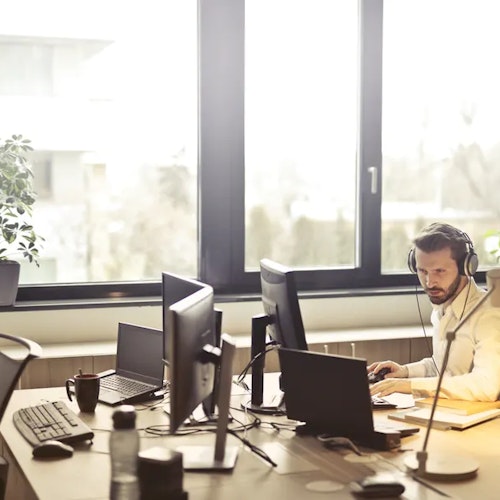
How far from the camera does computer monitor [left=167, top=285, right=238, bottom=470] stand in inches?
83.4

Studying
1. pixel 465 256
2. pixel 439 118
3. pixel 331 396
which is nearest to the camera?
pixel 331 396

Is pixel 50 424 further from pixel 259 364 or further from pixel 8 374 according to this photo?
pixel 259 364

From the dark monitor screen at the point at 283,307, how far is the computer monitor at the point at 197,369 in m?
0.30

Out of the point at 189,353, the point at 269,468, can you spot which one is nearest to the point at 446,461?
the point at 269,468

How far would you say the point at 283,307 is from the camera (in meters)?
2.72

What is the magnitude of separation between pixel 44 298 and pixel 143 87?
3.38 ft

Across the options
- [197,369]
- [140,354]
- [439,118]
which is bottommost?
[140,354]

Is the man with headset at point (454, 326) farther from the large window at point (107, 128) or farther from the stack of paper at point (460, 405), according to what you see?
the large window at point (107, 128)

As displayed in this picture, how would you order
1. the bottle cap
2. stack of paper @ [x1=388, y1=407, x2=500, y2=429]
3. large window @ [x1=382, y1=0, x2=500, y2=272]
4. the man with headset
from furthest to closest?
large window @ [x1=382, y1=0, x2=500, y2=272], the man with headset, stack of paper @ [x1=388, y1=407, x2=500, y2=429], the bottle cap

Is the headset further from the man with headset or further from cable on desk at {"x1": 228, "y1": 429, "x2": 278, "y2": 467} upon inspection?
cable on desk at {"x1": 228, "y1": 429, "x2": 278, "y2": 467}

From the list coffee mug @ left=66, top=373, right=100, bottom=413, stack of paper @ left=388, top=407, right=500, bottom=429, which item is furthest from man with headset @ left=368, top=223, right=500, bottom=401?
coffee mug @ left=66, top=373, right=100, bottom=413

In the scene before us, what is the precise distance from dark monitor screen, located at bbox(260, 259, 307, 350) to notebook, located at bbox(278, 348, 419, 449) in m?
0.17

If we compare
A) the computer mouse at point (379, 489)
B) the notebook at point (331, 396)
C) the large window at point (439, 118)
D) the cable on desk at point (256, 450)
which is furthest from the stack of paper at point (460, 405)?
the large window at point (439, 118)

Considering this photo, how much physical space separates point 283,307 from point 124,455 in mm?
882
